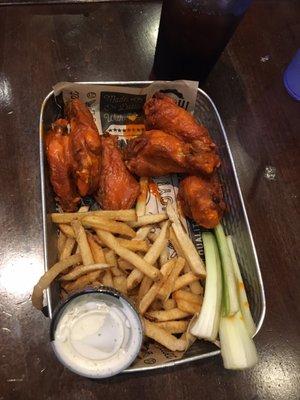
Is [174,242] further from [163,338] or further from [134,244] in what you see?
[163,338]

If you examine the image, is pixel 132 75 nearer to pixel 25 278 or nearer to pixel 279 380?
pixel 25 278

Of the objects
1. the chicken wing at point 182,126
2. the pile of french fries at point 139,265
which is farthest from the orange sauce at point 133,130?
the pile of french fries at point 139,265

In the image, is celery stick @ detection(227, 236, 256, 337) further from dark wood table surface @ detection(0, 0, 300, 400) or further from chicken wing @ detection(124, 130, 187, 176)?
chicken wing @ detection(124, 130, 187, 176)

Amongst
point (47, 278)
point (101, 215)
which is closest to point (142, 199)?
point (101, 215)

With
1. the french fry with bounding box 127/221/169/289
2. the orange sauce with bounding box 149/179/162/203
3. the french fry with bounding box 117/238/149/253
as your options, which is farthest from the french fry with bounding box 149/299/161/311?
the orange sauce with bounding box 149/179/162/203

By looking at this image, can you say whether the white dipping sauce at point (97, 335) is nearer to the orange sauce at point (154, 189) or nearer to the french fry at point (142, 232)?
the french fry at point (142, 232)

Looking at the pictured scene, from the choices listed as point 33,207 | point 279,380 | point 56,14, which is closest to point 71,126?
point 33,207
